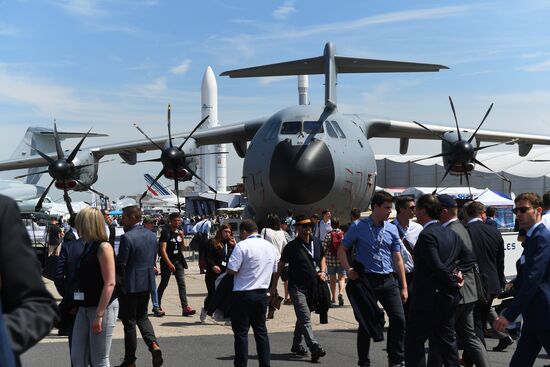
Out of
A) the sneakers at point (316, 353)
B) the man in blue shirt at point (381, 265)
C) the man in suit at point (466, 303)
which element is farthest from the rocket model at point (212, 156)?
the man in suit at point (466, 303)

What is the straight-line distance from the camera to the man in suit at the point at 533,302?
5.02m

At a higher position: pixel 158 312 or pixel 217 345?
pixel 217 345

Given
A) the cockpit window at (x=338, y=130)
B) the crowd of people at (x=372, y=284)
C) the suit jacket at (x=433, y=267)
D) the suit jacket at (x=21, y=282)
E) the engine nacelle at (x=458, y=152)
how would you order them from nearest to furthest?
the suit jacket at (x=21, y=282) → the crowd of people at (x=372, y=284) → the suit jacket at (x=433, y=267) → the cockpit window at (x=338, y=130) → the engine nacelle at (x=458, y=152)

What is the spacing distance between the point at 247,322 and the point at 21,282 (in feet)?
15.6

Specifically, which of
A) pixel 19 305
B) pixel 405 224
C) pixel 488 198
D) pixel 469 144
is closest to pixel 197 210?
pixel 488 198

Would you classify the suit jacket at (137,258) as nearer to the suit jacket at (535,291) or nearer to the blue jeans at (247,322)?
the blue jeans at (247,322)

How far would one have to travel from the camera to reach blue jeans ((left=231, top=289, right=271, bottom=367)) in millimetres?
6742

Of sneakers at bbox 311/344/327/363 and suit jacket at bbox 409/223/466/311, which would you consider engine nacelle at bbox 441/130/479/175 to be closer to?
sneakers at bbox 311/344/327/363

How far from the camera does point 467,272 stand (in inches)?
252

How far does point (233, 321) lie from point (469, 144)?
12.3m

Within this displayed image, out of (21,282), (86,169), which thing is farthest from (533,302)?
(86,169)

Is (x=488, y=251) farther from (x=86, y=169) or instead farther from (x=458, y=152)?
(x=86, y=169)

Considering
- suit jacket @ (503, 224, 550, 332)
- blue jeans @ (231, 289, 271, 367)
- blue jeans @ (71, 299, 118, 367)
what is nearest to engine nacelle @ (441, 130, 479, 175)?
blue jeans @ (231, 289, 271, 367)

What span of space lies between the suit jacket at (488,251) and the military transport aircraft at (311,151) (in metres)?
7.06
